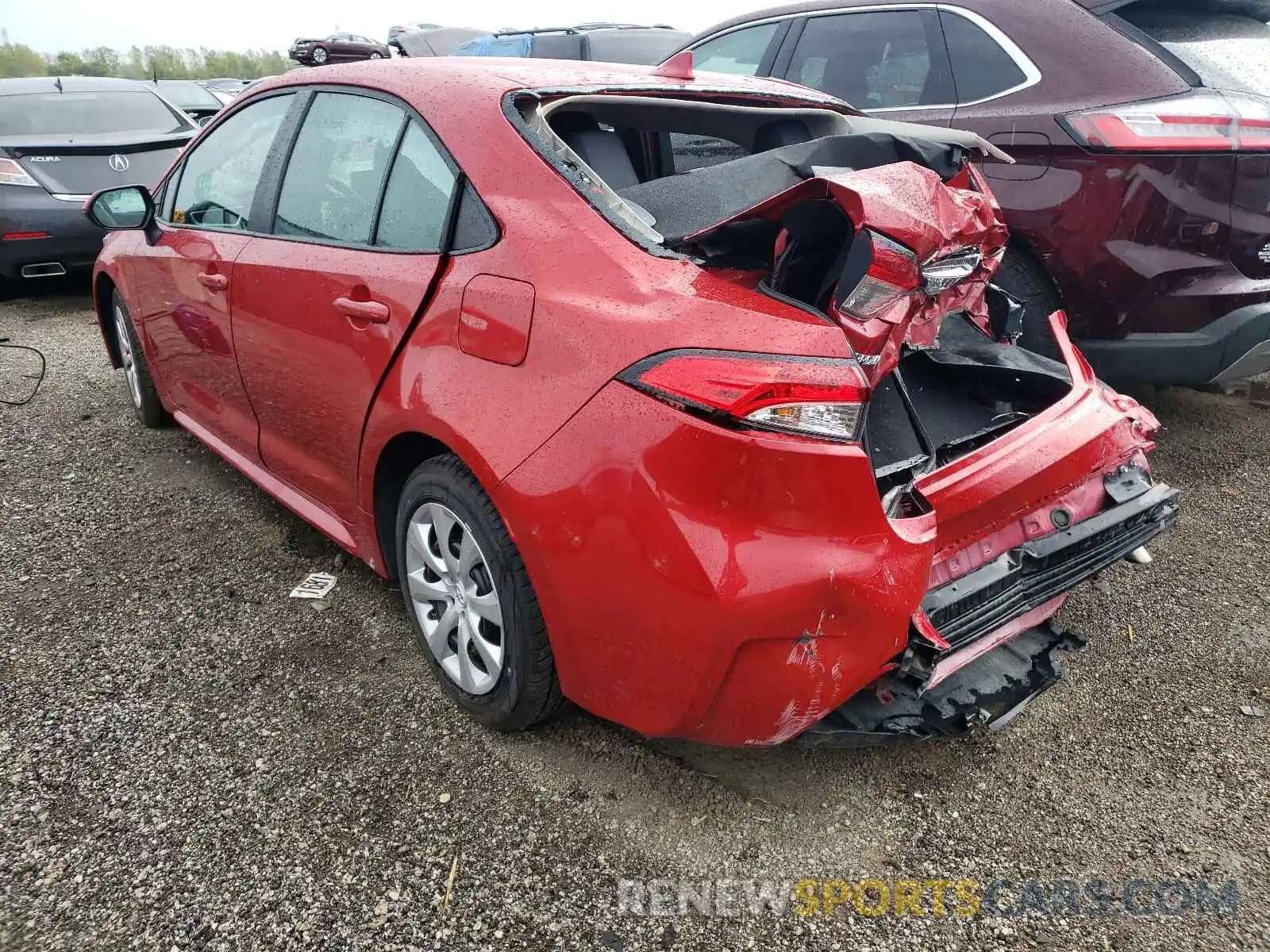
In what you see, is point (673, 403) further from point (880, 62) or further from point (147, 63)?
point (147, 63)

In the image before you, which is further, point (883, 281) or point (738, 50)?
point (738, 50)

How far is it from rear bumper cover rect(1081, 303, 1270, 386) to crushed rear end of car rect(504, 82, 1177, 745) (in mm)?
1410

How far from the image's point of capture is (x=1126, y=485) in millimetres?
2244

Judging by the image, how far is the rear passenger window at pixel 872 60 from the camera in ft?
12.9

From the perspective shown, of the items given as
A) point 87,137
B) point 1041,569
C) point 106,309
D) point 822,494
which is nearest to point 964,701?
point 1041,569

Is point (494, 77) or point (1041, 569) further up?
point (494, 77)

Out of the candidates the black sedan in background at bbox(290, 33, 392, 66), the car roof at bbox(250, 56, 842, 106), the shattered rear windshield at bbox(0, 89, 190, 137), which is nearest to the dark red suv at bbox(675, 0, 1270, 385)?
the car roof at bbox(250, 56, 842, 106)

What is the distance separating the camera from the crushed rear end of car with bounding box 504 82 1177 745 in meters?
1.54

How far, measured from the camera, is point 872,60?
4.17 m

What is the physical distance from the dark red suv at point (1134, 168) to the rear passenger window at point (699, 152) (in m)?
0.03

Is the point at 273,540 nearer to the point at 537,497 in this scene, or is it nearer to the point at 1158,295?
the point at 537,497

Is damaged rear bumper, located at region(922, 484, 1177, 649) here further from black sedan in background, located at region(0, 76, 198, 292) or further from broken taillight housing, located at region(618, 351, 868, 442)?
black sedan in background, located at region(0, 76, 198, 292)

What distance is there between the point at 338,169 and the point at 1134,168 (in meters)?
2.81

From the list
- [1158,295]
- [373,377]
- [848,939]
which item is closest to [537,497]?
[373,377]
